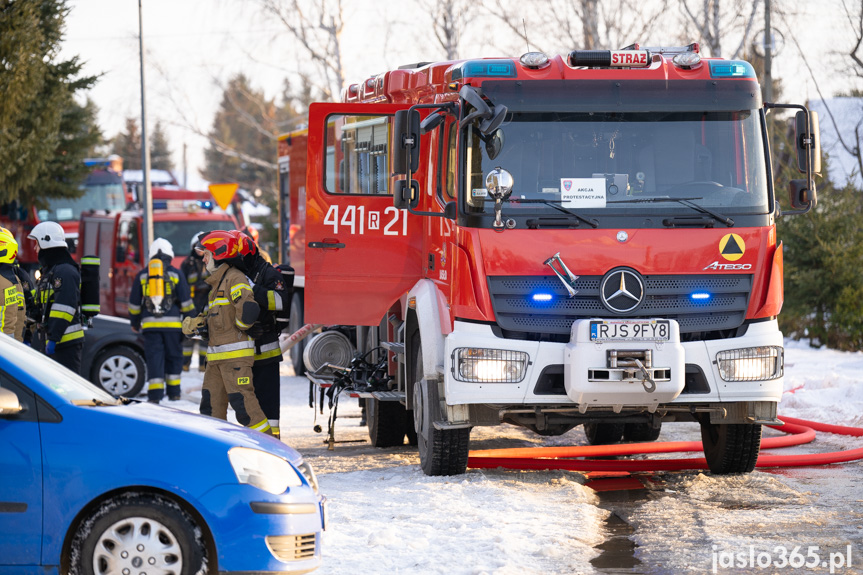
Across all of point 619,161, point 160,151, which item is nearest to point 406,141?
point 619,161

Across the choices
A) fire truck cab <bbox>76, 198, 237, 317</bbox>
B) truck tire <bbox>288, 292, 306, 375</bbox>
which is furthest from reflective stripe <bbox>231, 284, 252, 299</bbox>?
fire truck cab <bbox>76, 198, 237, 317</bbox>

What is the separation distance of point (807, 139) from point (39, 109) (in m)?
18.0

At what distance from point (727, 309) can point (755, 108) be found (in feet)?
4.65

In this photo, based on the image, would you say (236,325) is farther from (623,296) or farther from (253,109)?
(253,109)

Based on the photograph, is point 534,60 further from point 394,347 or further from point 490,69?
point 394,347

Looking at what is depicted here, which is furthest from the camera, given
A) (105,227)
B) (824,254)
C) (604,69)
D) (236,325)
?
(105,227)

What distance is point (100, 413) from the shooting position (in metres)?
5.04

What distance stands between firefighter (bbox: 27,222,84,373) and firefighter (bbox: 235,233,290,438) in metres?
2.27

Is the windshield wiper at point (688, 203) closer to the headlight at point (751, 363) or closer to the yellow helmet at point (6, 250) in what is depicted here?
the headlight at point (751, 363)

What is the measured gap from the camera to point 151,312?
13.4 metres

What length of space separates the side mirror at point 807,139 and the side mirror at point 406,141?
2.66m

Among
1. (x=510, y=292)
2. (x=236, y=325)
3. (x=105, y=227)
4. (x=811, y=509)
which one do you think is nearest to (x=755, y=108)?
(x=510, y=292)

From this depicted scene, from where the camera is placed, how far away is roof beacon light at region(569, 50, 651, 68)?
7875 millimetres

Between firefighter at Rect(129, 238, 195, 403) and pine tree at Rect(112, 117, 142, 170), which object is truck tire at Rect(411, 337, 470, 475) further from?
pine tree at Rect(112, 117, 142, 170)
